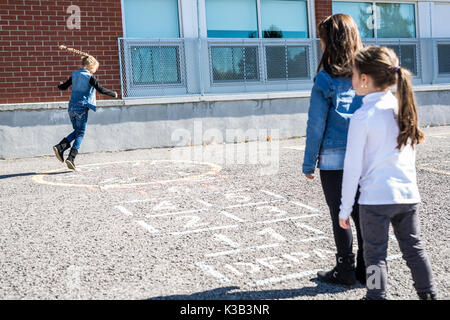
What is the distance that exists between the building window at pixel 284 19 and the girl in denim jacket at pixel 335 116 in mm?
9521

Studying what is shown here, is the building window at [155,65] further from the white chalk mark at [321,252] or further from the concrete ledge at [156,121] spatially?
the white chalk mark at [321,252]

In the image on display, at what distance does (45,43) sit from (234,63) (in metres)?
4.09

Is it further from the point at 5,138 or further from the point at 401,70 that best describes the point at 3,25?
the point at 401,70

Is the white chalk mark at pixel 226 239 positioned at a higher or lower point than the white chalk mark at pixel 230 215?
lower

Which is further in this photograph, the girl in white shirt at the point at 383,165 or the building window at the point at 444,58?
the building window at the point at 444,58

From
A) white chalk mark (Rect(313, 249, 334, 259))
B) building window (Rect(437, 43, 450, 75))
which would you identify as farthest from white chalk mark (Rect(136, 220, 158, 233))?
building window (Rect(437, 43, 450, 75))

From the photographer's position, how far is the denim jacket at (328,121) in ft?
10.4

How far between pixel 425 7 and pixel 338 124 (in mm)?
12576

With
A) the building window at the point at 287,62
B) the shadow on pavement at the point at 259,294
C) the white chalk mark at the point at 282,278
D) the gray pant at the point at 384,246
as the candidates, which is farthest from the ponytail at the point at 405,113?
the building window at the point at 287,62

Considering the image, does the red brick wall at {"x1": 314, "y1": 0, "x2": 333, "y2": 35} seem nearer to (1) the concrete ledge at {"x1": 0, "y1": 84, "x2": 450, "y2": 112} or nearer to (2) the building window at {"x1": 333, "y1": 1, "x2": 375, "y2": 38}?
(2) the building window at {"x1": 333, "y1": 1, "x2": 375, "y2": 38}

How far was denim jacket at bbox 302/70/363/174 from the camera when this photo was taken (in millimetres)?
3184

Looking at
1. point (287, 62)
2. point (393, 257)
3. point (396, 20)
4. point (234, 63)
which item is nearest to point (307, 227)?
point (393, 257)

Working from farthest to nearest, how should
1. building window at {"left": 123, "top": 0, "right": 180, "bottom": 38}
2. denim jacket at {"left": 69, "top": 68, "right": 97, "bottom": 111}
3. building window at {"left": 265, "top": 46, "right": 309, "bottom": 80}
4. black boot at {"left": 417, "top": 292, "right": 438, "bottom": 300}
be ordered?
building window at {"left": 265, "top": 46, "right": 309, "bottom": 80} < building window at {"left": 123, "top": 0, "right": 180, "bottom": 38} < denim jacket at {"left": 69, "top": 68, "right": 97, "bottom": 111} < black boot at {"left": 417, "top": 292, "right": 438, "bottom": 300}

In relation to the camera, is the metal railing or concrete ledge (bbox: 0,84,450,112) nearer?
concrete ledge (bbox: 0,84,450,112)
